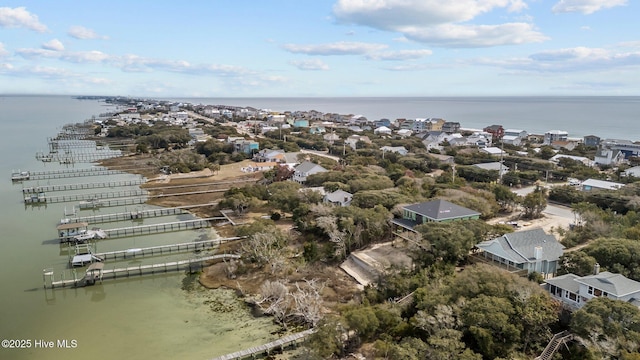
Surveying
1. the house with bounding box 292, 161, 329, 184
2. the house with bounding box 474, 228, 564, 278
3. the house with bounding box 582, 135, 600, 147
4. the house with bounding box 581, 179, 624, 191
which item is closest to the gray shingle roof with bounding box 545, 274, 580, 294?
the house with bounding box 474, 228, 564, 278

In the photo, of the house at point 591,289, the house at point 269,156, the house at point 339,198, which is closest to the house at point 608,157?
the house at point 339,198

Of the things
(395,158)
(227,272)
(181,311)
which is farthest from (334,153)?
(181,311)

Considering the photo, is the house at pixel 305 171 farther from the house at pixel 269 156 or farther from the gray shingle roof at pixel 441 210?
the gray shingle roof at pixel 441 210

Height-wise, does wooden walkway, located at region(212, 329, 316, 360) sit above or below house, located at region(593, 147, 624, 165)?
below

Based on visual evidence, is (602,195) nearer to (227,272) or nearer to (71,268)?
(227,272)

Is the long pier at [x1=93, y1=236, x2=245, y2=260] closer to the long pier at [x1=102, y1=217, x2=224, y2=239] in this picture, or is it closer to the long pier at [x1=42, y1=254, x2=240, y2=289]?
the long pier at [x1=42, y1=254, x2=240, y2=289]

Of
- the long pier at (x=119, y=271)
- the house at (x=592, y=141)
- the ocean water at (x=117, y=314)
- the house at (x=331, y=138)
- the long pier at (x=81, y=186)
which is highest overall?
the house at (x=592, y=141)

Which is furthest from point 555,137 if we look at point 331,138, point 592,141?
point 331,138
